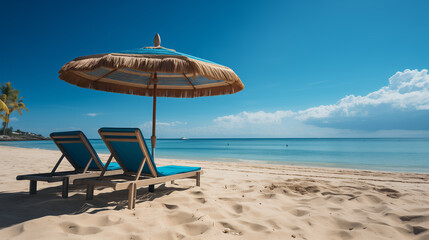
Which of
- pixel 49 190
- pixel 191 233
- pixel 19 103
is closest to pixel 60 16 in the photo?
pixel 49 190

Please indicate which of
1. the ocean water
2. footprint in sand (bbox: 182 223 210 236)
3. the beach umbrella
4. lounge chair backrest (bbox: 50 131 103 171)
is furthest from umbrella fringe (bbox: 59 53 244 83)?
the ocean water

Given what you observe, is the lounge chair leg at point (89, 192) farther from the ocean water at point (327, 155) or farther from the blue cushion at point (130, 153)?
the ocean water at point (327, 155)

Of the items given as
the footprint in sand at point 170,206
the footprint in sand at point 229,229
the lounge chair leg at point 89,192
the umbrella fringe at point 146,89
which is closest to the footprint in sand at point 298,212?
the footprint in sand at point 229,229

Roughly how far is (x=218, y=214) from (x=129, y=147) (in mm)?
1390

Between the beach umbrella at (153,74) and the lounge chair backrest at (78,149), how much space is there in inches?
35.1

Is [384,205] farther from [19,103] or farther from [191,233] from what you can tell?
[19,103]

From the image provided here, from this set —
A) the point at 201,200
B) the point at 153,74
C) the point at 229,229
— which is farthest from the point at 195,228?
the point at 153,74

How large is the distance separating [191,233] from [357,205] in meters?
2.15

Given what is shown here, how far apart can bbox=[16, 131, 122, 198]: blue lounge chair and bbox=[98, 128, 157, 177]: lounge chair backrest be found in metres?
0.32

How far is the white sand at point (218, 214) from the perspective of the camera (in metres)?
2.13

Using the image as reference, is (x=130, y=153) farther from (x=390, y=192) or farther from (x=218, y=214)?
(x=390, y=192)

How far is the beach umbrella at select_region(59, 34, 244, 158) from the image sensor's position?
310 cm

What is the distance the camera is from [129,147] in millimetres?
3168

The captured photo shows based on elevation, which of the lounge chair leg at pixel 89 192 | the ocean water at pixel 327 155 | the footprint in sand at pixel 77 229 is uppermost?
the lounge chair leg at pixel 89 192
